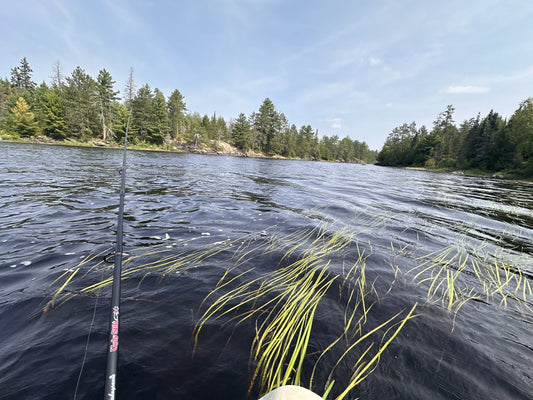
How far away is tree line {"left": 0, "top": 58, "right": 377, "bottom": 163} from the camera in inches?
1762

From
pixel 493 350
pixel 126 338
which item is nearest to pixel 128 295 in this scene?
pixel 126 338

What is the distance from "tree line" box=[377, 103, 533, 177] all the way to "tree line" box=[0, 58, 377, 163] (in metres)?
48.0

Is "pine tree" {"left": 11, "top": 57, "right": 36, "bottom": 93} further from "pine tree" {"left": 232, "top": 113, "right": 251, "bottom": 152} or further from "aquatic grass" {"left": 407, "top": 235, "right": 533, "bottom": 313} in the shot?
"aquatic grass" {"left": 407, "top": 235, "right": 533, "bottom": 313}

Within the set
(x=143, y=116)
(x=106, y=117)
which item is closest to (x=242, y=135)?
(x=143, y=116)

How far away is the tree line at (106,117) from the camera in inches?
1762

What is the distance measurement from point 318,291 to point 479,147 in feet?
242

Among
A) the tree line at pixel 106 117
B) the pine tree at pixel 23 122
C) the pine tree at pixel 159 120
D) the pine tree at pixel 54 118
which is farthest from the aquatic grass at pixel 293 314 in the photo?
the pine tree at pixel 159 120

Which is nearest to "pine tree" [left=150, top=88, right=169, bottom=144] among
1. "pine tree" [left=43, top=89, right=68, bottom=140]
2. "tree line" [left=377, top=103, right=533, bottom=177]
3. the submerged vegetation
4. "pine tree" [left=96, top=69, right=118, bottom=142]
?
"pine tree" [left=96, top=69, right=118, bottom=142]

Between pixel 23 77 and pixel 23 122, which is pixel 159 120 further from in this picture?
pixel 23 77

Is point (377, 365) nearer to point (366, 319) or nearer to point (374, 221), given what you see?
point (366, 319)

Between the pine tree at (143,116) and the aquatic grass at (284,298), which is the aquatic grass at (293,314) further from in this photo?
the pine tree at (143,116)

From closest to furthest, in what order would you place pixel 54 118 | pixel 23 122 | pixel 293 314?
pixel 293 314, pixel 23 122, pixel 54 118

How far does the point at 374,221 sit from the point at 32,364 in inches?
292

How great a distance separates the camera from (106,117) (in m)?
51.2
